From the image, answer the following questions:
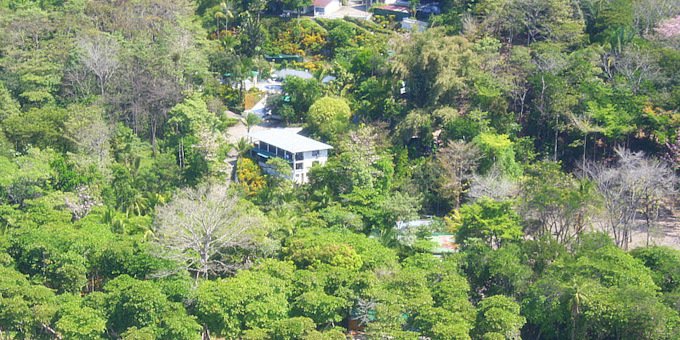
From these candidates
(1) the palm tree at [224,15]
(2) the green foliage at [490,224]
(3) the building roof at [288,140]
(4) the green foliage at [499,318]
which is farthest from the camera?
(1) the palm tree at [224,15]

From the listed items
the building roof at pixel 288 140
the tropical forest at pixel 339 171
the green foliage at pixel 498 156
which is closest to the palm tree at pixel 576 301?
the tropical forest at pixel 339 171

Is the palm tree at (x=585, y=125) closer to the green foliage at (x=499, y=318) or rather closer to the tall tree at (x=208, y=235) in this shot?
the green foliage at (x=499, y=318)

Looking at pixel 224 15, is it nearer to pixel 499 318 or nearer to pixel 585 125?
pixel 585 125

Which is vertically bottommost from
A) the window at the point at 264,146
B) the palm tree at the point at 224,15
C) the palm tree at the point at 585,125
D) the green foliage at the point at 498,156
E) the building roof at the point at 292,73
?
the window at the point at 264,146

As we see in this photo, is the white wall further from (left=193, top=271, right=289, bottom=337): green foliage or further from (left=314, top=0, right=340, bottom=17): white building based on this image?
(left=314, top=0, right=340, bottom=17): white building

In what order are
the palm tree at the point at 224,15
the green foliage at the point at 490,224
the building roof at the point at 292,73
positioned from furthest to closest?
1. the palm tree at the point at 224,15
2. the building roof at the point at 292,73
3. the green foliage at the point at 490,224

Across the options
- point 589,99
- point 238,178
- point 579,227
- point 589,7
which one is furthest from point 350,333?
point 589,7

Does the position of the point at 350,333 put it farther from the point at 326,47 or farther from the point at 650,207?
the point at 326,47

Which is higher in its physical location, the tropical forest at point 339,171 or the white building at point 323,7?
the white building at point 323,7
